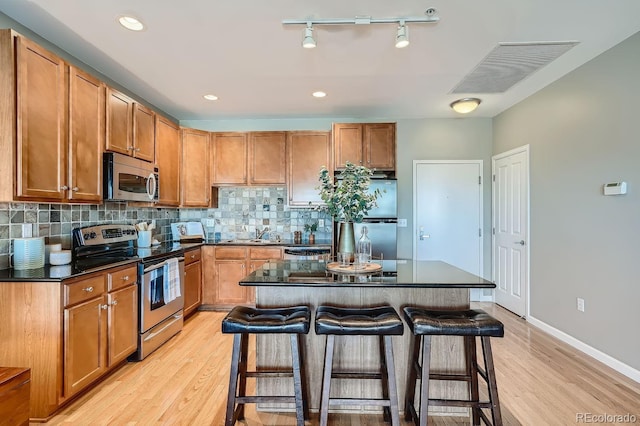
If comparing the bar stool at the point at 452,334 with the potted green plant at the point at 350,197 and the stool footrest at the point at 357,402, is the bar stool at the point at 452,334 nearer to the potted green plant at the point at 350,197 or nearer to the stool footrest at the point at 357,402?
the stool footrest at the point at 357,402

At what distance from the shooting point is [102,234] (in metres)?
3.03

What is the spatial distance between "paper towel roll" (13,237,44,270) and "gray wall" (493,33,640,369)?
4402mm

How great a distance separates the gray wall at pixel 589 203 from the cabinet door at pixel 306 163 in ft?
8.07

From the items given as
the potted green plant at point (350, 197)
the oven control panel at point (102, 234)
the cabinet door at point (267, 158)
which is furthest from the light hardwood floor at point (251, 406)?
the cabinet door at point (267, 158)

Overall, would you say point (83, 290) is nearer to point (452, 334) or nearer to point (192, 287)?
point (192, 287)

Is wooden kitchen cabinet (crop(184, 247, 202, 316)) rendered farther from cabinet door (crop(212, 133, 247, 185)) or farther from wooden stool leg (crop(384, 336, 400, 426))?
wooden stool leg (crop(384, 336, 400, 426))

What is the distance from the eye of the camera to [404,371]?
2.04m

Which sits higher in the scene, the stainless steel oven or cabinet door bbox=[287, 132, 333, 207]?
cabinet door bbox=[287, 132, 333, 207]

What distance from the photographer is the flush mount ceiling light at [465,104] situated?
381 cm

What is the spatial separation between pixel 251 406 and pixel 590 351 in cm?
292

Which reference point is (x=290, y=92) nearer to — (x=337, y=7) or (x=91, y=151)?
(x=337, y=7)

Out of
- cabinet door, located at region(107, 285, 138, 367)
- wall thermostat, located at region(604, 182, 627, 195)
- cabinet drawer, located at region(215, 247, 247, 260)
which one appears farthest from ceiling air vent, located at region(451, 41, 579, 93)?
cabinet door, located at region(107, 285, 138, 367)

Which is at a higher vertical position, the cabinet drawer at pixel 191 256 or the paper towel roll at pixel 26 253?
the paper towel roll at pixel 26 253

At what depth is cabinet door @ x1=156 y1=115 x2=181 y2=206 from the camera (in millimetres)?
3701
